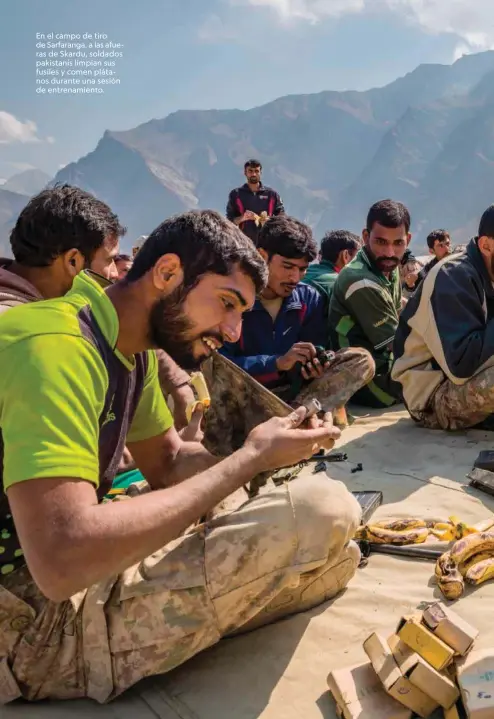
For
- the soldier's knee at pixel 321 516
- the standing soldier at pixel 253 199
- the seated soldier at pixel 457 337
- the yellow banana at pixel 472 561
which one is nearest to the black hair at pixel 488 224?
the seated soldier at pixel 457 337

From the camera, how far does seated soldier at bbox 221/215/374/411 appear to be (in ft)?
15.6

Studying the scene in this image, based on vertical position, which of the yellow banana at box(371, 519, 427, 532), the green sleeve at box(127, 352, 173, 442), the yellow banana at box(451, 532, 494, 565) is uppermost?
the green sleeve at box(127, 352, 173, 442)

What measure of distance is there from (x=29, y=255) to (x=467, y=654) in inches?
109

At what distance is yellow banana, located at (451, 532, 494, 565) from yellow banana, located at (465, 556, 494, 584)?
6cm

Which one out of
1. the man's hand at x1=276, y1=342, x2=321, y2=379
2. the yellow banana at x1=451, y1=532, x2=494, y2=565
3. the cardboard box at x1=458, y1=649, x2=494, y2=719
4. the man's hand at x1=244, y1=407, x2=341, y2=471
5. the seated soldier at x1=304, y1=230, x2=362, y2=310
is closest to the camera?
the cardboard box at x1=458, y1=649, x2=494, y2=719

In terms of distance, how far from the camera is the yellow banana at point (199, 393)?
3621 mm

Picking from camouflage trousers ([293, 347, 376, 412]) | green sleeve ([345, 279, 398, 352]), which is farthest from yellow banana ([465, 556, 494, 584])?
green sleeve ([345, 279, 398, 352])

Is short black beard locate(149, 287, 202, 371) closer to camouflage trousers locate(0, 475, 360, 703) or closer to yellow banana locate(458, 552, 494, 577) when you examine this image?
camouflage trousers locate(0, 475, 360, 703)

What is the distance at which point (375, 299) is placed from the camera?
17.4 feet

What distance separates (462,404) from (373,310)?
1337 millimetres

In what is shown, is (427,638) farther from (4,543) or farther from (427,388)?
(427,388)

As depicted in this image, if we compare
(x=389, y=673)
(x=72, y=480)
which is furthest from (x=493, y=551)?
(x=72, y=480)

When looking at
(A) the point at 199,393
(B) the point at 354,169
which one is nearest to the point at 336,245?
(A) the point at 199,393

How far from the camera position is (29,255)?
3.23 m
